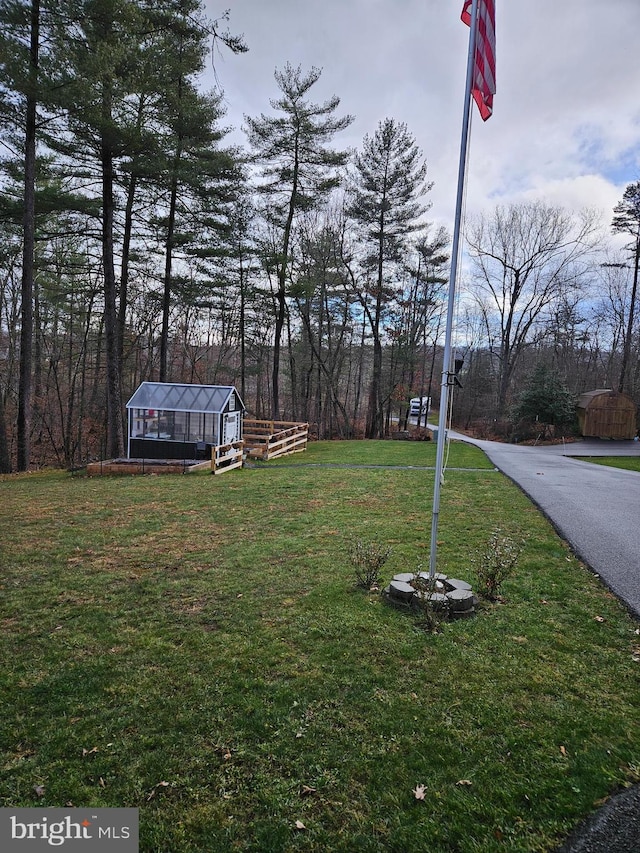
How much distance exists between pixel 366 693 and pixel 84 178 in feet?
45.8

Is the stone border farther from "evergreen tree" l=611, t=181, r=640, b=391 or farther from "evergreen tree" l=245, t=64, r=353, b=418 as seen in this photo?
"evergreen tree" l=611, t=181, r=640, b=391

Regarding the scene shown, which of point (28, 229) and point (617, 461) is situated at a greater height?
point (28, 229)

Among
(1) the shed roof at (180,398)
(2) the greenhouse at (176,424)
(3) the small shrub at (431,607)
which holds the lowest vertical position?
(3) the small shrub at (431,607)

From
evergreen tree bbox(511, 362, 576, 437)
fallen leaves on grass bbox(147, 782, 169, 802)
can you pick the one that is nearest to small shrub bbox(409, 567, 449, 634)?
fallen leaves on grass bbox(147, 782, 169, 802)

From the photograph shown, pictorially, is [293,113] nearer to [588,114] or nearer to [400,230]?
[400,230]

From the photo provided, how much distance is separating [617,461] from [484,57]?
1486cm

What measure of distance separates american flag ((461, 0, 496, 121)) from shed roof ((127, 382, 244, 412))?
34.6 feet

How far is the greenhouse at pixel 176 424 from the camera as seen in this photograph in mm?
13094

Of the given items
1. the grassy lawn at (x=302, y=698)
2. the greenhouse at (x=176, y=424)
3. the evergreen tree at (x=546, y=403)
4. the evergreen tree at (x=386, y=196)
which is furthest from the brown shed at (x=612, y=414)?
the grassy lawn at (x=302, y=698)

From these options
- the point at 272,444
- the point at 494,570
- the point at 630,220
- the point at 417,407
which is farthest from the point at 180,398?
the point at 630,220

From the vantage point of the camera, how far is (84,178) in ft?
38.1

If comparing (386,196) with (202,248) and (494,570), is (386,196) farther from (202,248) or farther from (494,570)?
(494,570)

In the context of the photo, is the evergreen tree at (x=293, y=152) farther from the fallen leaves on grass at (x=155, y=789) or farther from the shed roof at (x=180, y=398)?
the fallen leaves on grass at (x=155, y=789)

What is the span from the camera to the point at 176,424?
1326 cm
